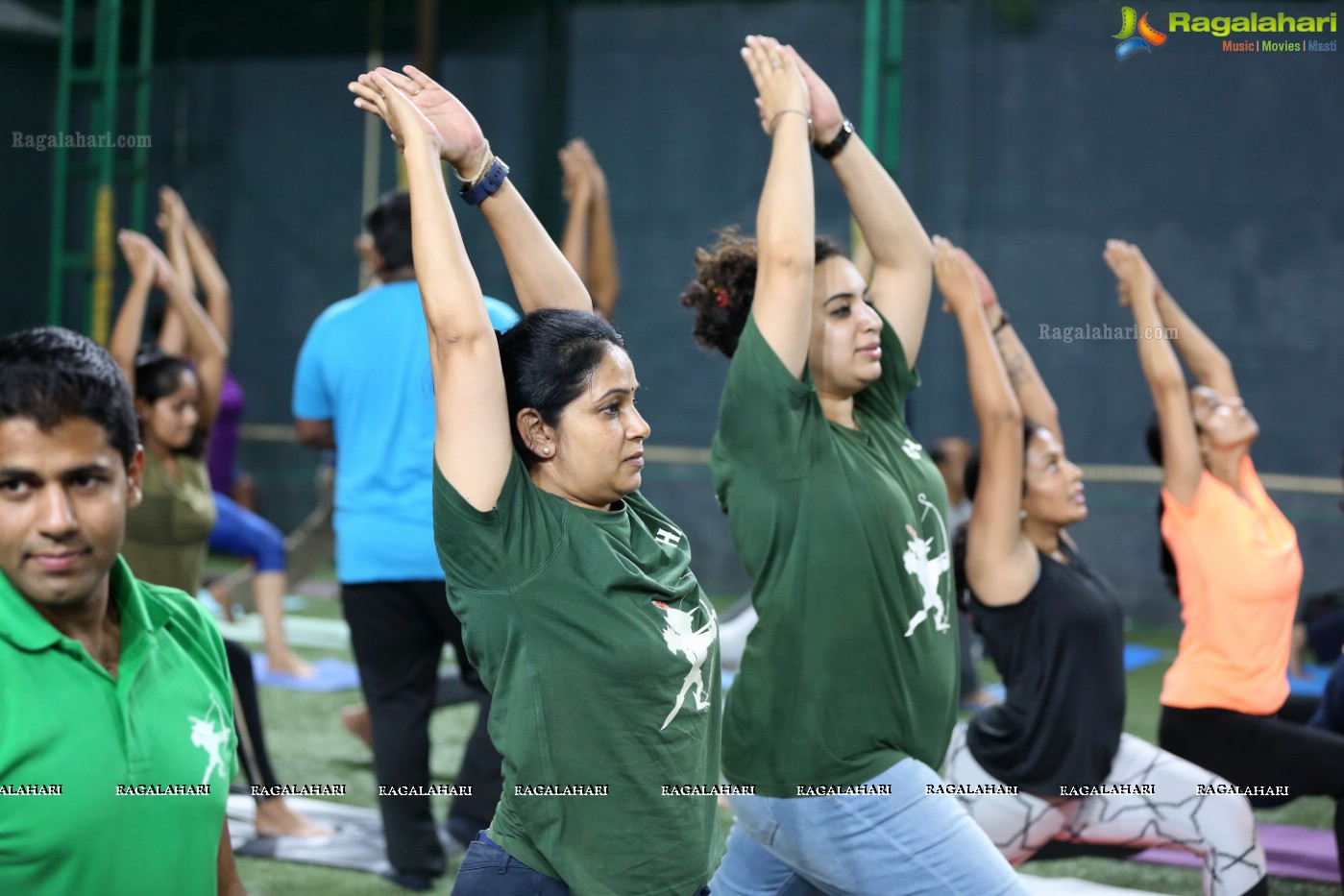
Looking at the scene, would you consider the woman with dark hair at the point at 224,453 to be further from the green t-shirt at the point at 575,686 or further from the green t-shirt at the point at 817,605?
the green t-shirt at the point at 575,686

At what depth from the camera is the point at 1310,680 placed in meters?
6.86

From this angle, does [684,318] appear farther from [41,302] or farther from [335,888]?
[335,888]

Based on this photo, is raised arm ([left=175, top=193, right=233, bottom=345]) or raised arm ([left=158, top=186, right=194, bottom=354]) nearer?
raised arm ([left=158, top=186, right=194, bottom=354])

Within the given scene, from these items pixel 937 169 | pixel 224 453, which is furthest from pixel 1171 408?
pixel 937 169

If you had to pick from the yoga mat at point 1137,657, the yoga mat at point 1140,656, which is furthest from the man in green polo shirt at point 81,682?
the yoga mat at point 1140,656

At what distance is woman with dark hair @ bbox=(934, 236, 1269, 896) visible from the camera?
3.26m

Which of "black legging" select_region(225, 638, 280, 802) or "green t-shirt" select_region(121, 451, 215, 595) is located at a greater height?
"green t-shirt" select_region(121, 451, 215, 595)

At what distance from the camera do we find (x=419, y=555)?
12.6ft

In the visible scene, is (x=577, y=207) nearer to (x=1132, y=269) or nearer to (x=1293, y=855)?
(x=1132, y=269)

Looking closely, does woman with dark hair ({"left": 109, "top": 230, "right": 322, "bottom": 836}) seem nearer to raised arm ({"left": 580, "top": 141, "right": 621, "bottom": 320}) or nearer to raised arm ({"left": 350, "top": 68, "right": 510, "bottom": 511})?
raised arm ({"left": 580, "top": 141, "right": 621, "bottom": 320})

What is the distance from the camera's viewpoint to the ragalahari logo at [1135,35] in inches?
269

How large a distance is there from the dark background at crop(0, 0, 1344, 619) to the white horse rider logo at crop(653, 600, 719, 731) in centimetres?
578

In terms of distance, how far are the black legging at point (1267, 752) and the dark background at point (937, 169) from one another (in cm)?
426

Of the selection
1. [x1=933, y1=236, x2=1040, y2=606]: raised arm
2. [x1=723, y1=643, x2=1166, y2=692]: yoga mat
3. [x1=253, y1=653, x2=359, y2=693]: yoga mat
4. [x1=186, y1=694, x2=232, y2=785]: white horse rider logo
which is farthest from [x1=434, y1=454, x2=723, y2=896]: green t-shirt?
[x1=723, y1=643, x2=1166, y2=692]: yoga mat
